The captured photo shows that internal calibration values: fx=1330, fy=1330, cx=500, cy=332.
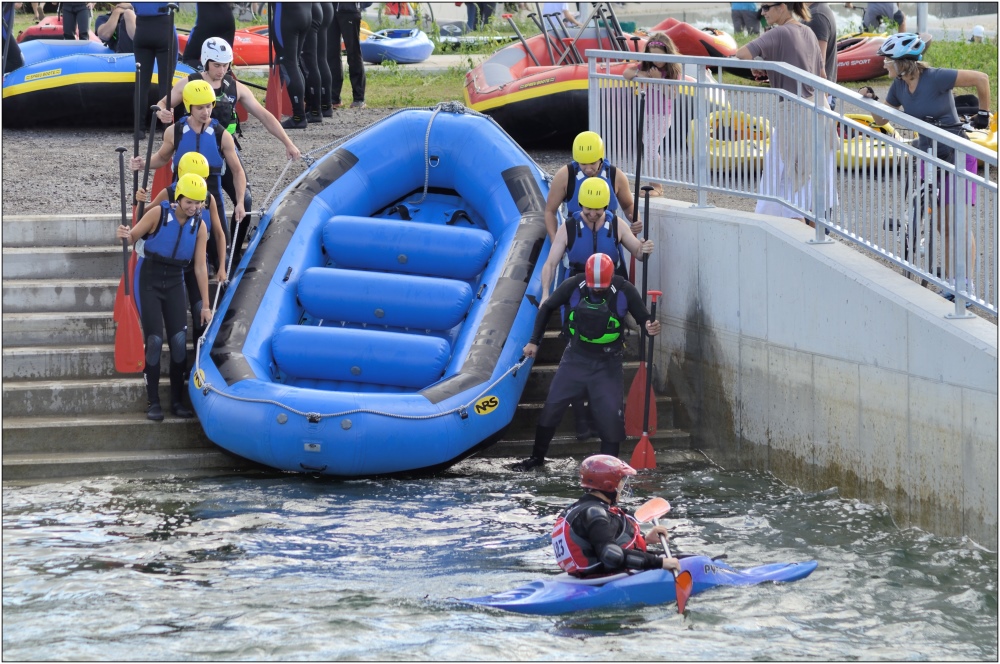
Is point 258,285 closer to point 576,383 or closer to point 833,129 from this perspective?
point 576,383

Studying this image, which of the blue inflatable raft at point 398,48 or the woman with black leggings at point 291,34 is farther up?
the blue inflatable raft at point 398,48

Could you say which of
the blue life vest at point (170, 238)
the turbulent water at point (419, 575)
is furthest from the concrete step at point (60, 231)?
the turbulent water at point (419, 575)

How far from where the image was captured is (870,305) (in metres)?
7.64

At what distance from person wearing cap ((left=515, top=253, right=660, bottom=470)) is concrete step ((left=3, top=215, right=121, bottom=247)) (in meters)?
3.71

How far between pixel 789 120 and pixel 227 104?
13.3 ft

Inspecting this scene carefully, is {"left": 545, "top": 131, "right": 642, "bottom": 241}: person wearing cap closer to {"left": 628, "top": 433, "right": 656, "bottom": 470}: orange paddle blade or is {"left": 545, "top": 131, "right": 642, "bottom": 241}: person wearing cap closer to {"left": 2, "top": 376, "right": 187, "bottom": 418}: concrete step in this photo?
{"left": 628, "top": 433, "right": 656, "bottom": 470}: orange paddle blade

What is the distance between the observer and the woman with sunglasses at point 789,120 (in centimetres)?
855

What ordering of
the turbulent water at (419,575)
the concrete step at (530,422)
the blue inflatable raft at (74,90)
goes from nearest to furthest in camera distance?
the turbulent water at (419,575)
the concrete step at (530,422)
the blue inflatable raft at (74,90)

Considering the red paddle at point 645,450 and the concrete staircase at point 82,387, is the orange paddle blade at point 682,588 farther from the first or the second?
the concrete staircase at point 82,387

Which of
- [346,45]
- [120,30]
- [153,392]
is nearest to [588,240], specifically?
[153,392]

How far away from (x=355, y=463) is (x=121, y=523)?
1.47m

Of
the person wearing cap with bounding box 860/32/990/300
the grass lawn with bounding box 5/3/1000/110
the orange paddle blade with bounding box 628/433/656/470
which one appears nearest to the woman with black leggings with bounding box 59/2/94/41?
the grass lawn with bounding box 5/3/1000/110

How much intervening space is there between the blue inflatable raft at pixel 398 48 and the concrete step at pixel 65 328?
1167cm

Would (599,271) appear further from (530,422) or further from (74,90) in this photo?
(74,90)
